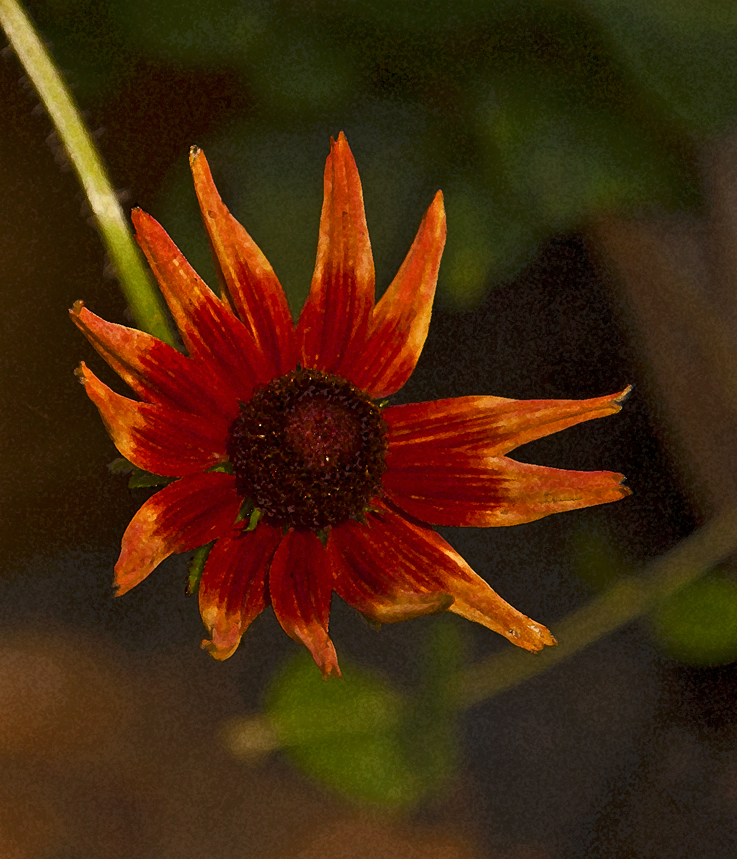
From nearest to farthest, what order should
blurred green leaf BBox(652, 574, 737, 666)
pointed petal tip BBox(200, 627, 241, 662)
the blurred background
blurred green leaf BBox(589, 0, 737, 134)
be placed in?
1. pointed petal tip BBox(200, 627, 241, 662)
2. blurred green leaf BBox(589, 0, 737, 134)
3. the blurred background
4. blurred green leaf BBox(652, 574, 737, 666)

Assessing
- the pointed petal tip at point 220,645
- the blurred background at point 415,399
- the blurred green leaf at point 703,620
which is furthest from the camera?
the blurred green leaf at point 703,620

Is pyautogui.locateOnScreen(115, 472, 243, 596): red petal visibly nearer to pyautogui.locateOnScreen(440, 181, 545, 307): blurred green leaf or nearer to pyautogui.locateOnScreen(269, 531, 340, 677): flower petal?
pyautogui.locateOnScreen(269, 531, 340, 677): flower petal

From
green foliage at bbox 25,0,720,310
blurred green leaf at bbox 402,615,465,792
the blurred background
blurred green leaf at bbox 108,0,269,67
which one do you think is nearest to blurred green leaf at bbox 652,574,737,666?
the blurred background

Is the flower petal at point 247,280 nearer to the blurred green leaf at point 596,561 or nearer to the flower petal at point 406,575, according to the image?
the flower petal at point 406,575

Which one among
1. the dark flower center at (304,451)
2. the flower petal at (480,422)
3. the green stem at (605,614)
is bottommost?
the green stem at (605,614)

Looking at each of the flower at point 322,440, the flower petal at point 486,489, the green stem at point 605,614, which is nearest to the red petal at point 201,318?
the flower at point 322,440

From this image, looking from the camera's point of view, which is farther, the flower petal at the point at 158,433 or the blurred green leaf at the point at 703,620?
the blurred green leaf at the point at 703,620

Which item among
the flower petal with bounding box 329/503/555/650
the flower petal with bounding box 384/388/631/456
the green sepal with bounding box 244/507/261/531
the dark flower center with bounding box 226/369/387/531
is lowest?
the flower petal with bounding box 329/503/555/650

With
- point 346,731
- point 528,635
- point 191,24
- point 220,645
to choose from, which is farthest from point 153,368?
point 346,731

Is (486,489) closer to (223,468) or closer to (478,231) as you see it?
(223,468)
